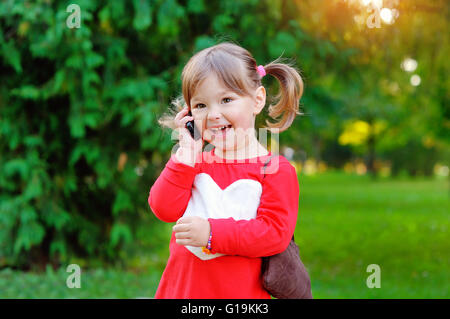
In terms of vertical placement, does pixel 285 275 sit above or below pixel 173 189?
below

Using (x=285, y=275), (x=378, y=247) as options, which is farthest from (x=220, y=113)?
(x=378, y=247)

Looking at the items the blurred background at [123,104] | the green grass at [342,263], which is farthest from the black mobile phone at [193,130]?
the green grass at [342,263]

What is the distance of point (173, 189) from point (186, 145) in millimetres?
168

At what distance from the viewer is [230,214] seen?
1797 millimetres

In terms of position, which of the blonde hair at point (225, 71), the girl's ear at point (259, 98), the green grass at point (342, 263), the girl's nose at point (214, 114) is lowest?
the green grass at point (342, 263)

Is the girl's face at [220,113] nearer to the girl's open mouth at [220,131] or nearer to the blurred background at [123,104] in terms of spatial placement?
the girl's open mouth at [220,131]

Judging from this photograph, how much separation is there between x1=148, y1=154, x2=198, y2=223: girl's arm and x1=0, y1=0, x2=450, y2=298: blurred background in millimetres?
3072

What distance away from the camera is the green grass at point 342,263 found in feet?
17.7

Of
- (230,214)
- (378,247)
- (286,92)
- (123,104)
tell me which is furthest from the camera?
(378,247)

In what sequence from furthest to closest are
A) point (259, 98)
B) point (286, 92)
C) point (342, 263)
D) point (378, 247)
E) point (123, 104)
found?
point (378, 247) → point (342, 263) → point (123, 104) → point (286, 92) → point (259, 98)

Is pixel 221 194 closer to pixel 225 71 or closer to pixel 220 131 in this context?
pixel 220 131

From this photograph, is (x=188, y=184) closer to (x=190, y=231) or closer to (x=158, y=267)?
(x=190, y=231)

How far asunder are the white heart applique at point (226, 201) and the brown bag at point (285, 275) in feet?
0.42
